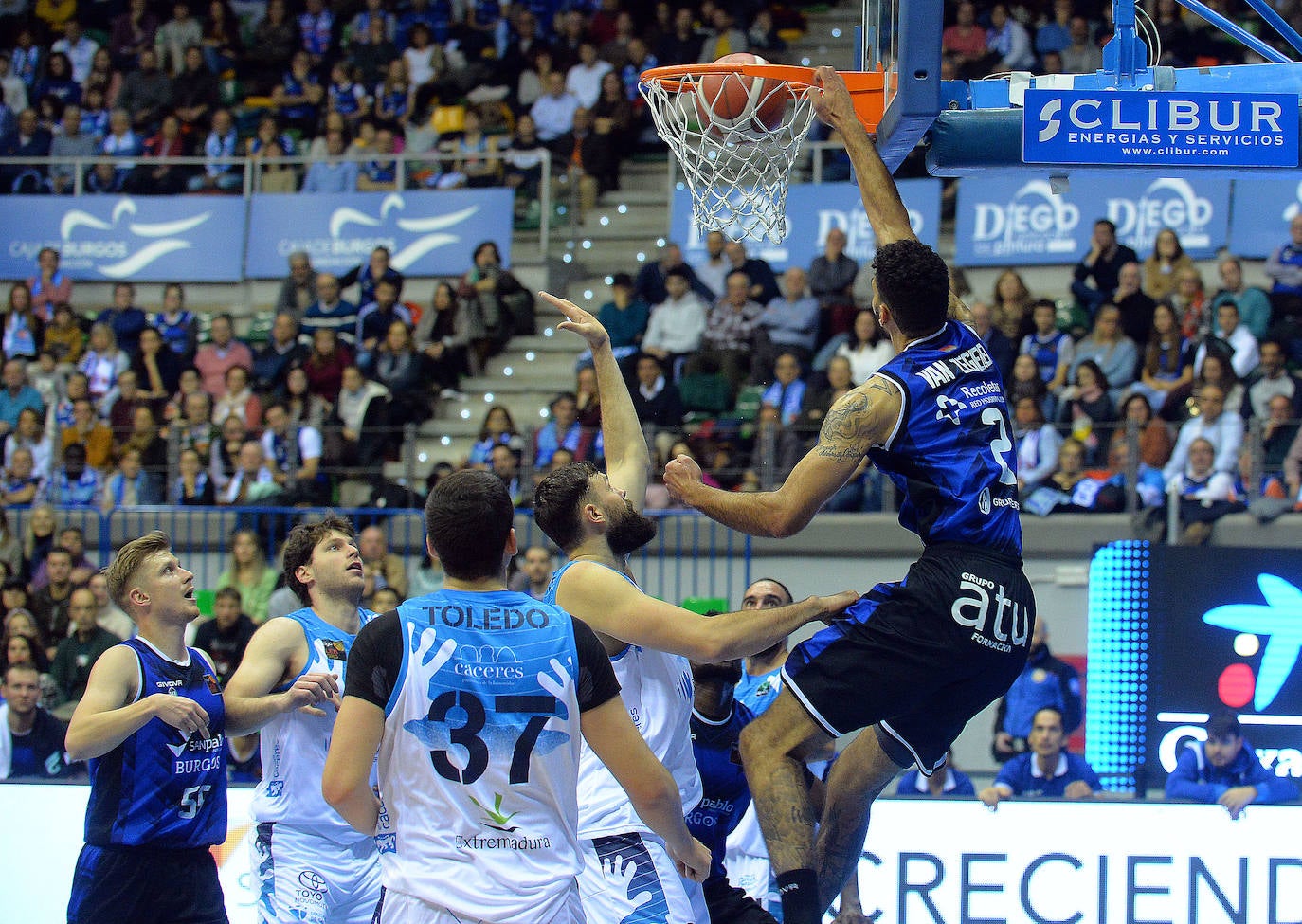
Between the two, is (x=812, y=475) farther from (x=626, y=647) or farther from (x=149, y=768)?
(x=149, y=768)

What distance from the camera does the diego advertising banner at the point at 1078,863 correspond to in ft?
26.1

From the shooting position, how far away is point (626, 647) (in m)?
5.56

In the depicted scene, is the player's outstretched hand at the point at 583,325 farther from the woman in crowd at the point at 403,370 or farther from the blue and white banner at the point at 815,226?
the blue and white banner at the point at 815,226

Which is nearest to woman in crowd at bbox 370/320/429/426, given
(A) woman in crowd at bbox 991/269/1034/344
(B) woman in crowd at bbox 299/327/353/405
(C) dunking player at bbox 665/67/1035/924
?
(B) woman in crowd at bbox 299/327/353/405

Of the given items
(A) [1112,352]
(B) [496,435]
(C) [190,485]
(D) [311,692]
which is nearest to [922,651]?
(D) [311,692]

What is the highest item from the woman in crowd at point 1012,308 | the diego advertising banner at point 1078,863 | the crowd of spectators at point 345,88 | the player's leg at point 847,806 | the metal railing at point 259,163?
the crowd of spectators at point 345,88

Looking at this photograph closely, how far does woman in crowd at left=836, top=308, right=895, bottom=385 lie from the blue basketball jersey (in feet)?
24.6

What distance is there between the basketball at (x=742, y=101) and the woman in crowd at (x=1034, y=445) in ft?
22.6

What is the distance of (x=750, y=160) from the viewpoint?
6703 millimetres

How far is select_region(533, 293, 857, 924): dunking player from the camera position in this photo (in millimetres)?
4988

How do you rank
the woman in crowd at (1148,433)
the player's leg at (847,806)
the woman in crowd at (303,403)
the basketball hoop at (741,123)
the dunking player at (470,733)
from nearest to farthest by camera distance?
the dunking player at (470,733) → the player's leg at (847,806) → the basketball hoop at (741,123) → the woman in crowd at (1148,433) → the woman in crowd at (303,403)

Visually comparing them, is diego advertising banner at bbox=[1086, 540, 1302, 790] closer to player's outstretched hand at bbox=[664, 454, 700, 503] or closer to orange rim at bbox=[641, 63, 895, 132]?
orange rim at bbox=[641, 63, 895, 132]

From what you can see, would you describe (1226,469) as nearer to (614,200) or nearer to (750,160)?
(750,160)

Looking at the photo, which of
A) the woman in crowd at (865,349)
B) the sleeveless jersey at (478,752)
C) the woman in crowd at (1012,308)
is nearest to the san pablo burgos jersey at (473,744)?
the sleeveless jersey at (478,752)
